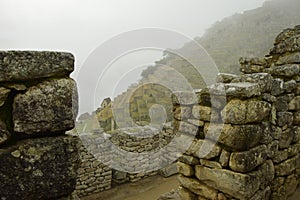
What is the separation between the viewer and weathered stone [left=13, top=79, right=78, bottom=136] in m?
1.36

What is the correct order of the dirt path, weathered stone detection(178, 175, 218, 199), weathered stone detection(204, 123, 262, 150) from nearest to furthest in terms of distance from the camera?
weathered stone detection(204, 123, 262, 150) → weathered stone detection(178, 175, 218, 199) → the dirt path

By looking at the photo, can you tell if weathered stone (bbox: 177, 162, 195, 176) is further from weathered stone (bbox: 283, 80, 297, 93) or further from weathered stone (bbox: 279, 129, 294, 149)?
weathered stone (bbox: 283, 80, 297, 93)

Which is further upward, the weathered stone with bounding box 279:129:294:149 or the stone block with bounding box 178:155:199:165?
the weathered stone with bounding box 279:129:294:149

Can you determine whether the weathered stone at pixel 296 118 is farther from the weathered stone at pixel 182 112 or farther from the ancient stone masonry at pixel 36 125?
the ancient stone masonry at pixel 36 125

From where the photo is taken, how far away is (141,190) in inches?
313

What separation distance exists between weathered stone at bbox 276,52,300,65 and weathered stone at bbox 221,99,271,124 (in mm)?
1995

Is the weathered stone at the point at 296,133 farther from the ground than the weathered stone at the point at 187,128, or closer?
closer

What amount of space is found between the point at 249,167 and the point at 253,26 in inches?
1052

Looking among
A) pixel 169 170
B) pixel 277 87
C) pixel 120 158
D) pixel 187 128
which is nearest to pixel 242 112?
pixel 187 128

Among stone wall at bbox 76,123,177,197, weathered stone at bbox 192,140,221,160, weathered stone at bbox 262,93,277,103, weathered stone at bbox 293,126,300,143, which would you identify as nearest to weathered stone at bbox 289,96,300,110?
weathered stone at bbox 293,126,300,143

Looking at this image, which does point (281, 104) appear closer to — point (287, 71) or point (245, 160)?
point (287, 71)

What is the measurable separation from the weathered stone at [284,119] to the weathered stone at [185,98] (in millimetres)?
1260

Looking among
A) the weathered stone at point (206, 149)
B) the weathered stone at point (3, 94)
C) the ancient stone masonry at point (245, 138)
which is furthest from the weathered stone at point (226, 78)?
the weathered stone at point (3, 94)

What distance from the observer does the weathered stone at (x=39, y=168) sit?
1333mm
